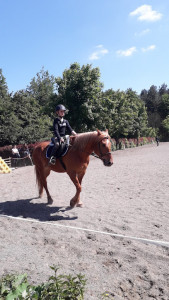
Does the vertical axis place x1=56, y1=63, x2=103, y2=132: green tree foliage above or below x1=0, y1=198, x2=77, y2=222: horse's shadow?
above

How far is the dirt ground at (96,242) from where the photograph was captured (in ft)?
8.98

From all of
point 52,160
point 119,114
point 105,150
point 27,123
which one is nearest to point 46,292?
point 105,150

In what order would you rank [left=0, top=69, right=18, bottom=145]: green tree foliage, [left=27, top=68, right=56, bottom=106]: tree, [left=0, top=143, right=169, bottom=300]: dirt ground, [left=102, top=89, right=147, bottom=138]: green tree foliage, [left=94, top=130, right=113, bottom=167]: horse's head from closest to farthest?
[left=0, top=143, right=169, bottom=300]: dirt ground
[left=94, top=130, right=113, bottom=167]: horse's head
[left=102, top=89, right=147, bottom=138]: green tree foliage
[left=0, top=69, right=18, bottom=145]: green tree foliage
[left=27, top=68, right=56, bottom=106]: tree

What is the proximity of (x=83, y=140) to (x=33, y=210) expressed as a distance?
90.4 inches

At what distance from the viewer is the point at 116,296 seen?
2.44 metres

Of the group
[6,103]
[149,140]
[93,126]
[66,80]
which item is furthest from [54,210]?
[149,140]

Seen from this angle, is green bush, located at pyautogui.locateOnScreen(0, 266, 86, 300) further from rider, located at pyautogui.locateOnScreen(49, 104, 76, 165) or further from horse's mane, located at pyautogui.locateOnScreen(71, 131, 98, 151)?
rider, located at pyautogui.locateOnScreen(49, 104, 76, 165)

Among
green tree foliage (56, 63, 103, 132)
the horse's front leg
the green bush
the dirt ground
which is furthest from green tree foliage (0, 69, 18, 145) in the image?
the green bush

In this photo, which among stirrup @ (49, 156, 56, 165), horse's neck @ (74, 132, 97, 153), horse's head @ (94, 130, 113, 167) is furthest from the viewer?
stirrup @ (49, 156, 56, 165)

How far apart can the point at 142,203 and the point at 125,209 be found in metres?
0.75

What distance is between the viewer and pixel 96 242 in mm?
3812

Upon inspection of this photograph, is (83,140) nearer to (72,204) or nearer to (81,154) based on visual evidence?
(81,154)

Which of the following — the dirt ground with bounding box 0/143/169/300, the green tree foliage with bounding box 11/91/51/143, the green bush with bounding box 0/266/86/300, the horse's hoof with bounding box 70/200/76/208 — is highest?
the green tree foliage with bounding box 11/91/51/143

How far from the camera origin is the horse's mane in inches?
217
